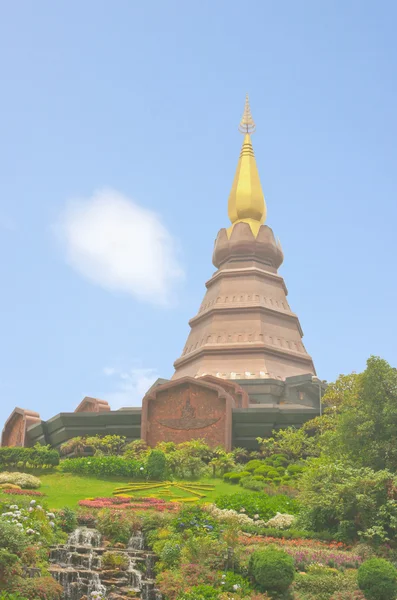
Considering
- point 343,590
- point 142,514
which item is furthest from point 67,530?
point 343,590

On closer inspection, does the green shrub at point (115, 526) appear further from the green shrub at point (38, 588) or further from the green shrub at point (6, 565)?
the green shrub at point (6, 565)

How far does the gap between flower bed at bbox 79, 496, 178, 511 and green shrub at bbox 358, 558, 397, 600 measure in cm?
888

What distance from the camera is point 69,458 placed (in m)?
41.7

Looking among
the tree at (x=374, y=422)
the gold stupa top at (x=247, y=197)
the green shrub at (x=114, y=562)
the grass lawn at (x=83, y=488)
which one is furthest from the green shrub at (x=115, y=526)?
the gold stupa top at (x=247, y=197)

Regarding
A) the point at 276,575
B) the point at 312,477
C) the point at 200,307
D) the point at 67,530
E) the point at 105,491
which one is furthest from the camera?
the point at 200,307

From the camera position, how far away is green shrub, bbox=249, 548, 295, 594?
66.8 feet

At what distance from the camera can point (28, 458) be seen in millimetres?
39500

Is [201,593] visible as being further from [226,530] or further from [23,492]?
[23,492]

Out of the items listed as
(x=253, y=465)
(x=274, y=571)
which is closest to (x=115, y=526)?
(x=274, y=571)

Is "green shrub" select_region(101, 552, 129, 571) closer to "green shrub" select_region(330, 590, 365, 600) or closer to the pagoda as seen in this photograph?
"green shrub" select_region(330, 590, 365, 600)

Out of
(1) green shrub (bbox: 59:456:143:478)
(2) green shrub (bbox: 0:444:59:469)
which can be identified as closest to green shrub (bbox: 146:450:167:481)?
(1) green shrub (bbox: 59:456:143:478)

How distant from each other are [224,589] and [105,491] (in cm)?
1393

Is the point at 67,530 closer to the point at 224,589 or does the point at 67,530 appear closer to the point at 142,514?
the point at 142,514

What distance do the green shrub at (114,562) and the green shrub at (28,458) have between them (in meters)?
17.4
